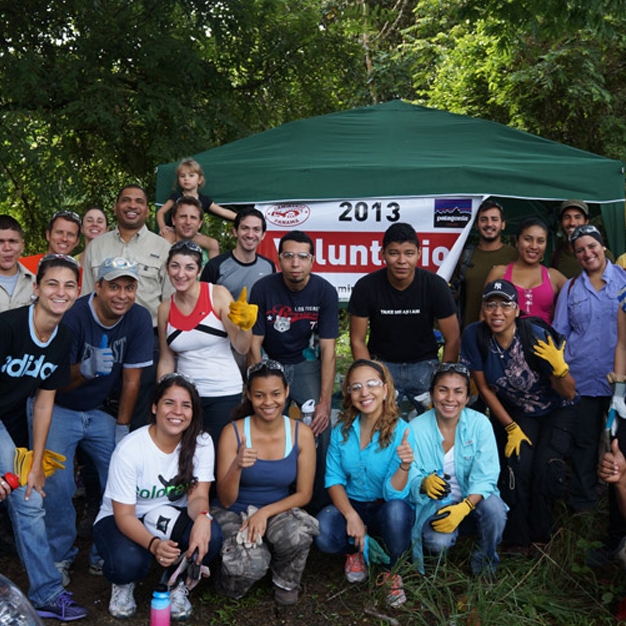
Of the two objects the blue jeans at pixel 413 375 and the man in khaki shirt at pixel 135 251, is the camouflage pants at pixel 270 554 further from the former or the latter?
the man in khaki shirt at pixel 135 251

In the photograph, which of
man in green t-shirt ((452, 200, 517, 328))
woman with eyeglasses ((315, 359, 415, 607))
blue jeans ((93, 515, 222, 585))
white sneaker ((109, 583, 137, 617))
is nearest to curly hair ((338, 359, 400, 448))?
woman with eyeglasses ((315, 359, 415, 607))

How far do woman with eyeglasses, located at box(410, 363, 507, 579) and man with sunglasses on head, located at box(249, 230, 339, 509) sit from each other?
27.2 inches

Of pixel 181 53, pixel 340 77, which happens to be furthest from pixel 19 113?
pixel 340 77

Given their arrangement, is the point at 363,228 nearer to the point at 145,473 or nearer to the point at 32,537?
the point at 145,473

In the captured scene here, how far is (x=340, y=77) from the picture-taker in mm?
9875

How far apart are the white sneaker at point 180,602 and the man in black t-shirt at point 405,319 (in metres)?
1.71

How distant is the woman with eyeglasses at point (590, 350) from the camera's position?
4.26m

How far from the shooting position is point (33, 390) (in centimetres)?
343

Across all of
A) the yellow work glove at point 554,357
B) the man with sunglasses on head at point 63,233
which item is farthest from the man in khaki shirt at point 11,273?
the yellow work glove at point 554,357

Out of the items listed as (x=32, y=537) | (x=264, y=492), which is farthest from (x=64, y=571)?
(x=264, y=492)

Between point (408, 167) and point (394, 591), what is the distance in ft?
10.2

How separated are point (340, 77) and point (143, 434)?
7.55 metres

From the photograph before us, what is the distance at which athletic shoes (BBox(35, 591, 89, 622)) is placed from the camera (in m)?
3.29

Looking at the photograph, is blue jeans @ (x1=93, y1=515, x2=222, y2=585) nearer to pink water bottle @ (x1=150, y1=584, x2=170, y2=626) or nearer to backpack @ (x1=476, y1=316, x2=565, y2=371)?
pink water bottle @ (x1=150, y1=584, x2=170, y2=626)
